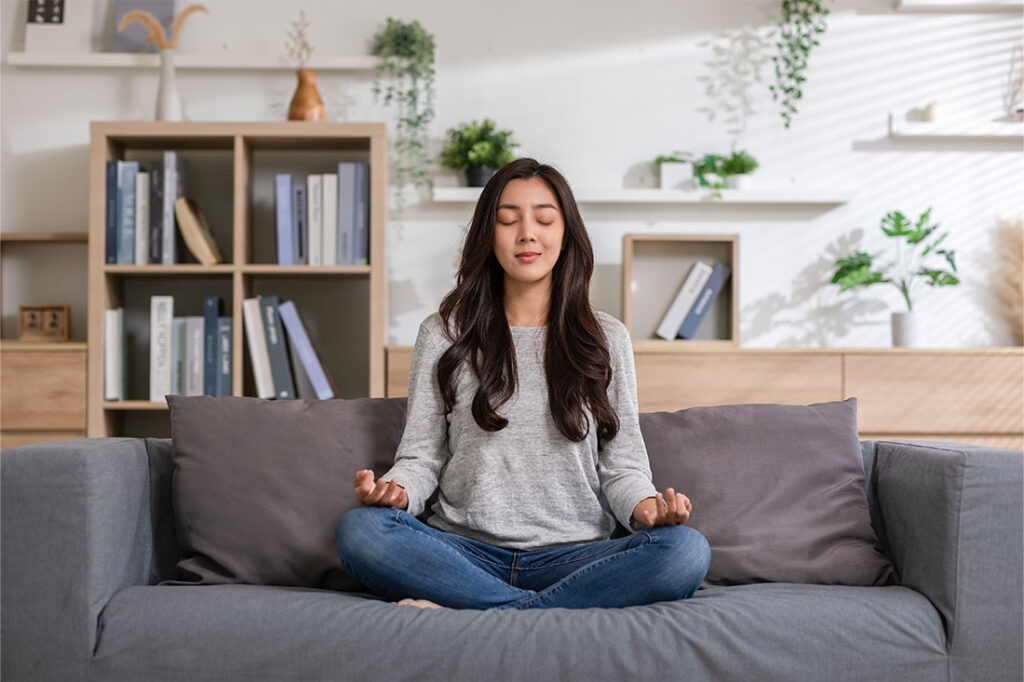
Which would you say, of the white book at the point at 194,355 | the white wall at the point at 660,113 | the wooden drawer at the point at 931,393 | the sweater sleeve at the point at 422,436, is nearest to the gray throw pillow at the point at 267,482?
the sweater sleeve at the point at 422,436

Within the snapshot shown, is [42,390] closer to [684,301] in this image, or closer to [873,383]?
[684,301]

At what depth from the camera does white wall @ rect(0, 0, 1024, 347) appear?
328 centimetres

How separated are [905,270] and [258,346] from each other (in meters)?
2.28

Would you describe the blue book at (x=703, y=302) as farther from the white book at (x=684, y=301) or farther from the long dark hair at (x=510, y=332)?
the long dark hair at (x=510, y=332)

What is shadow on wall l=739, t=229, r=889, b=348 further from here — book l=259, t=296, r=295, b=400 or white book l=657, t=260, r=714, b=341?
book l=259, t=296, r=295, b=400

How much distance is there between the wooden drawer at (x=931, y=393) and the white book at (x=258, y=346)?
1.86 metres

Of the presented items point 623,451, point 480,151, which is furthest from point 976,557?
point 480,151

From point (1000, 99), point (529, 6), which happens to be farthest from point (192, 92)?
point (1000, 99)

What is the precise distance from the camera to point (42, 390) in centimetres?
289

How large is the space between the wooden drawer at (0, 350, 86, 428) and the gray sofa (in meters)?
1.55

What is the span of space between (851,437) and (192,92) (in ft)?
8.41

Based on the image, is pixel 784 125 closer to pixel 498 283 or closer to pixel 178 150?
pixel 498 283

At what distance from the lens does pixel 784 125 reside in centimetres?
333

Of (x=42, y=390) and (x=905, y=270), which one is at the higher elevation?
(x=905, y=270)
